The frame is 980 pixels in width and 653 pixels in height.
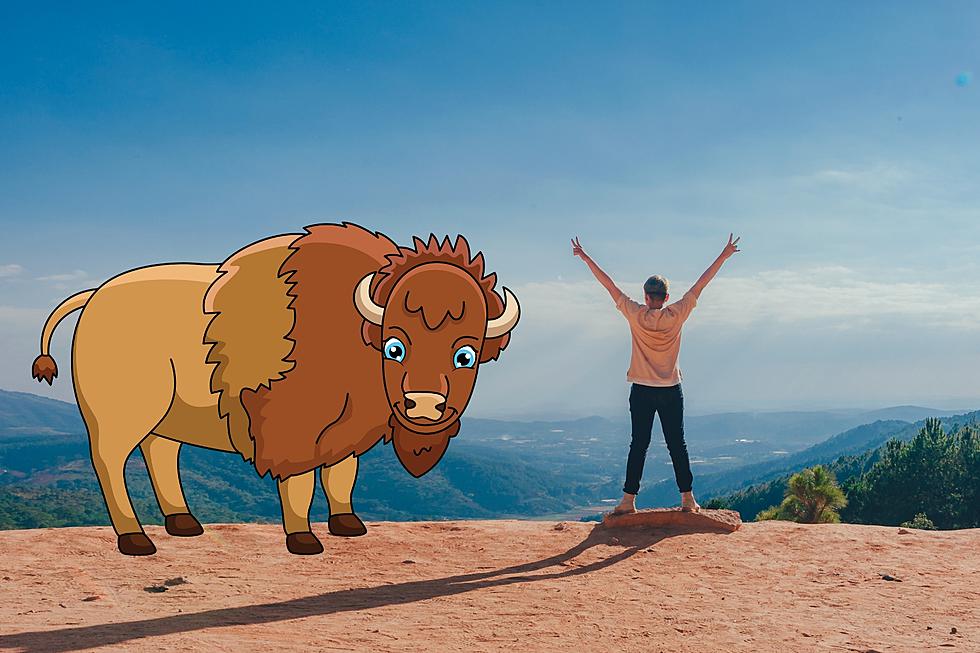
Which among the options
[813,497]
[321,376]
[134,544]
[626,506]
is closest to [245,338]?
[321,376]

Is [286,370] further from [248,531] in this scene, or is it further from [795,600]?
[795,600]

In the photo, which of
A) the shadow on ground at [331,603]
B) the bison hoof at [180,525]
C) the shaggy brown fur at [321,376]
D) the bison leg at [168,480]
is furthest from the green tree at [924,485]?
the bison leg at [168,480]

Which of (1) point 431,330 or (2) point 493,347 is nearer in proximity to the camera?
(1) point 431,330

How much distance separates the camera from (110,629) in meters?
6.50

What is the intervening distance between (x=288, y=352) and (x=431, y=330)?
1.63 m

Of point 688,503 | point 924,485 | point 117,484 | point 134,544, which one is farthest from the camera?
point 924,485

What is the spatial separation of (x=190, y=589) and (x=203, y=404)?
1960 millimetres

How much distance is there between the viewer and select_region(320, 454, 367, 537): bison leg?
9930 mm

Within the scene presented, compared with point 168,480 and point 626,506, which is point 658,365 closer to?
point 626,506

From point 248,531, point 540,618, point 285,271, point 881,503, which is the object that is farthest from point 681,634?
point 881,503

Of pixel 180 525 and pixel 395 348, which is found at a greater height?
pixel 395 348

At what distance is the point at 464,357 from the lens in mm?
8586

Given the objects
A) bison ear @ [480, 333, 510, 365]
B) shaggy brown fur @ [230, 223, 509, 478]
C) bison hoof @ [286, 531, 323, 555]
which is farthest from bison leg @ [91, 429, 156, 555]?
bison ear @ [480, 333, 510, 365]

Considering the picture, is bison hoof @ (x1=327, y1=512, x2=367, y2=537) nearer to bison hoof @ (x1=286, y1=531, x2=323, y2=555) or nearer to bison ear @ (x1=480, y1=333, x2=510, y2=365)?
bison hoof @ (x1=286, y1=531, x2=323, y2=555)
